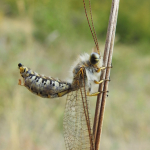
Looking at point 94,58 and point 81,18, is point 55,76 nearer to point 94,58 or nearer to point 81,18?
point 94,58

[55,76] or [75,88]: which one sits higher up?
[55,76]

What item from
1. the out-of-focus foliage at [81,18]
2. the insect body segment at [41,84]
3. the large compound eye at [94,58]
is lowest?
the insect body segment at [41,84]

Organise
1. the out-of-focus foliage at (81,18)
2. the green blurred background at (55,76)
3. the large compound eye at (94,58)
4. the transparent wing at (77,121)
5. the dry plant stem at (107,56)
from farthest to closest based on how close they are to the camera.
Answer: the out-of-focus foliage at (81,18) < the green blurred background at (55,76) < the large compound eye at (94,58) < the transparent wing at (77,121) < the dry plant stem at (107,56)

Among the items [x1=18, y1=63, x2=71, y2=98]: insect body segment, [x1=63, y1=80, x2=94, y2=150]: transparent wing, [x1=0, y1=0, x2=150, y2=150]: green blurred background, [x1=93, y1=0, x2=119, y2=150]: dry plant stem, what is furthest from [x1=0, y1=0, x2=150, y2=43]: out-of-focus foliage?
[x1=93, y1=0, x2=119, y2=150]: dry plant stem

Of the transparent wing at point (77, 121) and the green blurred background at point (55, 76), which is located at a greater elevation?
the green blurred background at point (55, 76)

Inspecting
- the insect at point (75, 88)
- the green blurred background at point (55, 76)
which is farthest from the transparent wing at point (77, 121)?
the green blurred background at point (55, 76)

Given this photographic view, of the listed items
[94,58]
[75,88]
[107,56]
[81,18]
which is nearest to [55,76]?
[75,88]

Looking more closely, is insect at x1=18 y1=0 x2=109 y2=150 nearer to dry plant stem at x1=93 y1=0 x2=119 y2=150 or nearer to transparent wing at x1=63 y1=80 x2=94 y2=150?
transparent wing at x1=63 y1=80 x2=94 y2=150

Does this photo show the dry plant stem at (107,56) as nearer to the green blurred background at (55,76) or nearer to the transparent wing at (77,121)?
the transparent wing at (77,121)
